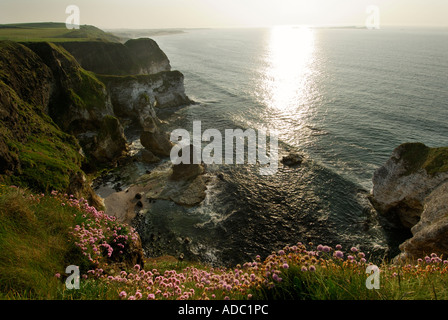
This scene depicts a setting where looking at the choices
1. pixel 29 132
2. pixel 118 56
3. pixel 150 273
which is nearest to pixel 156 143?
pixel 29 132

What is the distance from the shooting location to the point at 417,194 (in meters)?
25.2

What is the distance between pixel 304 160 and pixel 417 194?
55.8ft

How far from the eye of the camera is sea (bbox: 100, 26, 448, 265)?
26.5 m

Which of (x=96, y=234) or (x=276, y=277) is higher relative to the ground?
(x=276, y=277)

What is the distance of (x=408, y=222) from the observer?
87.5ft

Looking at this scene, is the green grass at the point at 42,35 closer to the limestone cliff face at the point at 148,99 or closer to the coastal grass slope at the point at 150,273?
the limestone cliff face at the point at 148,99

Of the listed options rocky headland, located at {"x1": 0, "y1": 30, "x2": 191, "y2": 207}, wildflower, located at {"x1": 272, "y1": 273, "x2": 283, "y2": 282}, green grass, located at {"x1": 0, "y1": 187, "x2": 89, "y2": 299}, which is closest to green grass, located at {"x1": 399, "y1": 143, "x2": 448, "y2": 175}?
wildflower, located at {"x1": 272, "y1": 273, "x2": 283, "y2": 282}

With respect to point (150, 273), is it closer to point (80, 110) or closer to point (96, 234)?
point (96, 234)

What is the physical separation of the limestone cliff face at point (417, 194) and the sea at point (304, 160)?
Answer: 236 centimetres

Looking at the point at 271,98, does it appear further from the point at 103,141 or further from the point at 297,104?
the point at 103,141

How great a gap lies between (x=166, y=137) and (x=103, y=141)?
9.75 metres

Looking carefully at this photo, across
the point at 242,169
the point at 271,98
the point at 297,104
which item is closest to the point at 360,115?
the point at 297,104

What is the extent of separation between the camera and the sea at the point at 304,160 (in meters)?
26.5

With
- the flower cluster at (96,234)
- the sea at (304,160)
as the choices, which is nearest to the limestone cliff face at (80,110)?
the sea at (304,160)
